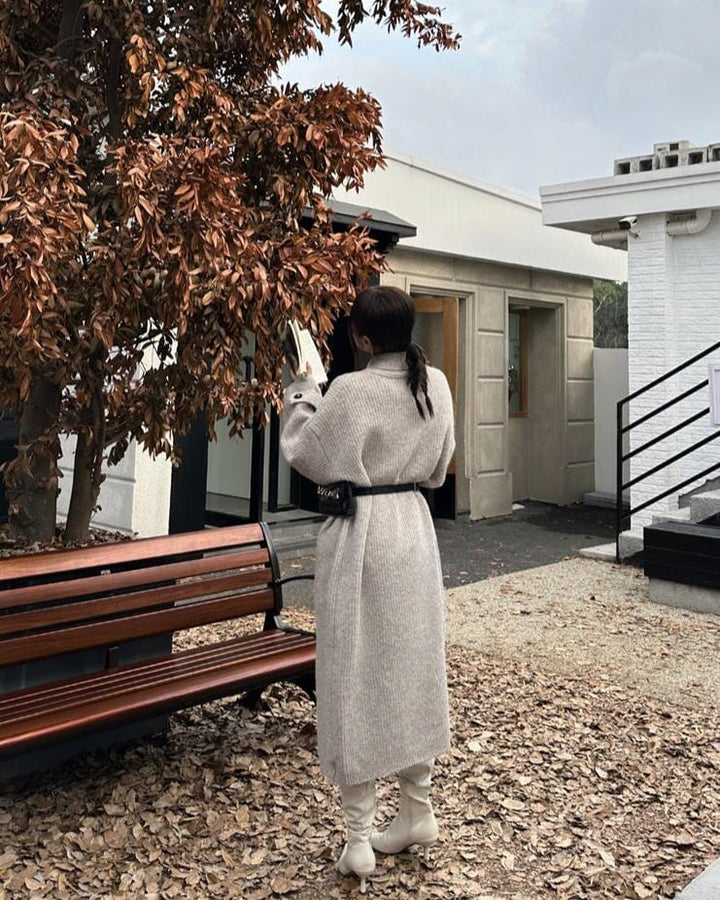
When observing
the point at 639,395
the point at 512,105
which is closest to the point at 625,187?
the point at 639,395

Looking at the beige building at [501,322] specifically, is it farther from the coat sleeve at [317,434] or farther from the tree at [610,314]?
the tree at [610,314]

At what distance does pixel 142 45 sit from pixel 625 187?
6.51 meters

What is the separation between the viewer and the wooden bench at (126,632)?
9.10 ft

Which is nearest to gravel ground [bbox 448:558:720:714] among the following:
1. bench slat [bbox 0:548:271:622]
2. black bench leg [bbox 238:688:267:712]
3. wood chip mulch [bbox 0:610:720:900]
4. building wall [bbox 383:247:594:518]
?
wood chip mulch [bbox 0:610:720:900]

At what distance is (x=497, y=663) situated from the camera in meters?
4.74

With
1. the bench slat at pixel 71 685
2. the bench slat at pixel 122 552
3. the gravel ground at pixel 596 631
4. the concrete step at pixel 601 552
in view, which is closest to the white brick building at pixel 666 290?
the concrete step at pixel 601 552

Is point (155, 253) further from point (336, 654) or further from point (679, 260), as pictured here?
point (679, 260)

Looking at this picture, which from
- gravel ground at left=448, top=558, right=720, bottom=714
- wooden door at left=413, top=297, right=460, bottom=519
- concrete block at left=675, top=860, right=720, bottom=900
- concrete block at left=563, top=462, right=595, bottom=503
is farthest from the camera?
concrete block at left=563, top=462, right=595, bottom=503

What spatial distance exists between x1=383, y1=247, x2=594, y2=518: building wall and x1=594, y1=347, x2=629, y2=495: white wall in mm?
137

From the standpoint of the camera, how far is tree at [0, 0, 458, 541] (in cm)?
269

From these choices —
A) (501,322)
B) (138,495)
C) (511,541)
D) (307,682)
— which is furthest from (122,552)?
(501,322)

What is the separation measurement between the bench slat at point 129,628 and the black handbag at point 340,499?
1.19m

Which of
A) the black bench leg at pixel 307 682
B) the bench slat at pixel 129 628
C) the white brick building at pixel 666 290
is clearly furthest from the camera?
the white brick building at pixel 666 290

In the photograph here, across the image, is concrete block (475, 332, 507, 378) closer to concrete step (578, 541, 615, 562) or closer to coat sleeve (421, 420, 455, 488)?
concrete step (578, 541, 615, 562)
